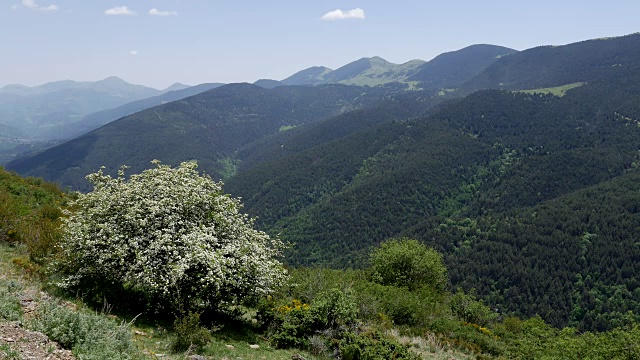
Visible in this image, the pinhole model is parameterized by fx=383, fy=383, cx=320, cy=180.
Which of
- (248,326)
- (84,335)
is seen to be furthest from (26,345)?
(248,326)

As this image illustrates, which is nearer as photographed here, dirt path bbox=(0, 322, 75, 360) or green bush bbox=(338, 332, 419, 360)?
dirt path bbox=(0, 322, 75, 360)

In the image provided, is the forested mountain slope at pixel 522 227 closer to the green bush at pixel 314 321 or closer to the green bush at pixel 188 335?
the green bush at pixel 314 321

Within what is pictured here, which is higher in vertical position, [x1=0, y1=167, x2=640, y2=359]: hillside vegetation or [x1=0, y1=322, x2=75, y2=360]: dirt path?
[x1=0, y1=322, x2=75, y2=360]: dirt path

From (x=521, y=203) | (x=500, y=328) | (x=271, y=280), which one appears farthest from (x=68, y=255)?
(x=521, y=203)

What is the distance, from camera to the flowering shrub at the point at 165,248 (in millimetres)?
12734

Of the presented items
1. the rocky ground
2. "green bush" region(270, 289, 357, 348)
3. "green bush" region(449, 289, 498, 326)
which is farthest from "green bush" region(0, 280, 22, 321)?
"green bush" region(449, 289, 498, 326)

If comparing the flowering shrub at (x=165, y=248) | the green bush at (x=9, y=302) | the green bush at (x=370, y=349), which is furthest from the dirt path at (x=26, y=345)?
the green bush at (x=370, y=349)

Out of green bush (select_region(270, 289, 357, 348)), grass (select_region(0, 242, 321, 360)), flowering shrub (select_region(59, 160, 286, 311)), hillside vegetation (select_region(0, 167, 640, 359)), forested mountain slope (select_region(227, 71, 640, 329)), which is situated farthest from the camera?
forested mountain slope (select_region(227, 71, 640, 329))

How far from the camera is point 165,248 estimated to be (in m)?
12.9

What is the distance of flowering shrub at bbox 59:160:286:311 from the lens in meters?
12.7

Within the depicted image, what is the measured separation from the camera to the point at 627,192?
131 m

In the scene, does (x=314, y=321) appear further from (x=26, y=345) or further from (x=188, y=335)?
(x=26, y=345)

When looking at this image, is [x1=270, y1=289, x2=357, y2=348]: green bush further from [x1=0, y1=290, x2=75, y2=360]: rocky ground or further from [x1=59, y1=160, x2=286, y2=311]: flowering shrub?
[x1=0, y1=290, x2=75, y2=360]: rocky ground

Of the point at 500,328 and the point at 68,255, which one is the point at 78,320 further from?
the point at 500,328
